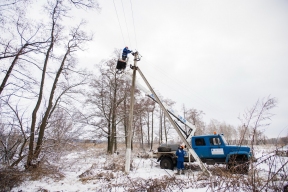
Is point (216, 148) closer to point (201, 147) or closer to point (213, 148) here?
point (213, 148)

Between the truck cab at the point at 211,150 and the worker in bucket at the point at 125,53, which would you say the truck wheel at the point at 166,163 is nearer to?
the truck cab at the point at 211,150

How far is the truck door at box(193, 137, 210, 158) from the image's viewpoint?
9.42m

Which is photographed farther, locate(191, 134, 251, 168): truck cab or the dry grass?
locate(191, 134, 251, 168): truck cab

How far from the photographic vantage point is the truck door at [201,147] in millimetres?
9422

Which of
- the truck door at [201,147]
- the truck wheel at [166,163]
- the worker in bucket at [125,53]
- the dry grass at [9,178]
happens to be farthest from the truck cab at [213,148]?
the dry grass at [9,178]

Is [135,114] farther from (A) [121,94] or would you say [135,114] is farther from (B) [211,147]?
(B) [211,147]

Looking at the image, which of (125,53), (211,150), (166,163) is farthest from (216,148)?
(125,53)

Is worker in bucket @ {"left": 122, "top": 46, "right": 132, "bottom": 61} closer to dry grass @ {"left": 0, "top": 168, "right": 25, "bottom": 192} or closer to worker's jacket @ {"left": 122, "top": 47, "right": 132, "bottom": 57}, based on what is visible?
worker's jacket @ {"left": 122, "top": 47, "right": 132, "bottom": 57}

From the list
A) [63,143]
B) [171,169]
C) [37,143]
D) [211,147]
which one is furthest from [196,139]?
[37,143]

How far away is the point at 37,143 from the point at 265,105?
34.0 ft

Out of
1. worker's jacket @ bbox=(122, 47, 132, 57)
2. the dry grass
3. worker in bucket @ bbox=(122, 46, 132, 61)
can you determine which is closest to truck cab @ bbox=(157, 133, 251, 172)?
worker in bucket @ bbox=(122, 46, 132, 61)

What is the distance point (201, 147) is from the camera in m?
9.59

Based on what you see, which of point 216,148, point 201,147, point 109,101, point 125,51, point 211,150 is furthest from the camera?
point 109,101

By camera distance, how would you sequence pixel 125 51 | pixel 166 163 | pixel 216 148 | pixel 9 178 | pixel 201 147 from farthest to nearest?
pixel 166 163 → pixel 125 51 → pixel 201 147 → pixel 216 148 → pixel 9 178
